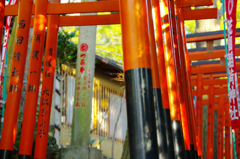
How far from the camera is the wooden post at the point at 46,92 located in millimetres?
5527

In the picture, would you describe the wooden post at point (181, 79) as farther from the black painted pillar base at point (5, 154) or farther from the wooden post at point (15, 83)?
the black painted pillar base at point (5, 154)

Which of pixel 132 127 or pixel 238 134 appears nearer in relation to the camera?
pixel 132 127

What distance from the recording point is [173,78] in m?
4.79

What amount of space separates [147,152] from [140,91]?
1.83ft

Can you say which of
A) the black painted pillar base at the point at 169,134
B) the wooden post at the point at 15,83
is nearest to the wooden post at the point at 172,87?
the black painted pillar base at the point at 169,134

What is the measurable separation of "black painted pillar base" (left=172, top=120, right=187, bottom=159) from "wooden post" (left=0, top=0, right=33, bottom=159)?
2.55 metres

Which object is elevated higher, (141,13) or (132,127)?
(141,13)

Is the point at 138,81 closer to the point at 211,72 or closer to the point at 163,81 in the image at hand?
the point at 163,81

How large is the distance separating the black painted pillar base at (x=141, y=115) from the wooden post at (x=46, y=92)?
310 centimetres

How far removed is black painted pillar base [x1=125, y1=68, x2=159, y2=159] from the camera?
277 cm

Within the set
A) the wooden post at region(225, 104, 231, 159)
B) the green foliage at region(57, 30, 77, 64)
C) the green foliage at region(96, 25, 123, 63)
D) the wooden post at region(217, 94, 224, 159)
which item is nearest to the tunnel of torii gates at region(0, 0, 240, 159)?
the green foliage at region(57, 30, 77, 64)

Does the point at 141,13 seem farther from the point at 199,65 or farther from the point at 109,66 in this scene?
the point at 109,66

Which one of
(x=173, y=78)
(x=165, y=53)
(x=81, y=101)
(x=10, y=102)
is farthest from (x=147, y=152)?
(x=81, y=101)

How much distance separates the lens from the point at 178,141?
4371mm
